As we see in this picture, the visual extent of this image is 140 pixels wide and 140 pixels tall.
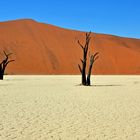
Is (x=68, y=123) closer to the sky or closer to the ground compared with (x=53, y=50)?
closer to the ground

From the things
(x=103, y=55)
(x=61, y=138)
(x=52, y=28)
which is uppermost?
(x=52, y=28)

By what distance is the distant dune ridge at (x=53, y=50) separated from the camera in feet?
223

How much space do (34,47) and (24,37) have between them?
6.24m

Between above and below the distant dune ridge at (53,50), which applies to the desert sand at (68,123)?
below

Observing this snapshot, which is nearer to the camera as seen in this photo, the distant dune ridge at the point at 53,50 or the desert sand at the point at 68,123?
the desert sand at the point at 68,123

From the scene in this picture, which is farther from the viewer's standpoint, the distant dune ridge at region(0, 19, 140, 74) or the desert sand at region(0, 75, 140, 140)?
the distant dune ridge at region(0, 19, 140, 74)

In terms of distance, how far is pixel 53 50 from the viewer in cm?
7756

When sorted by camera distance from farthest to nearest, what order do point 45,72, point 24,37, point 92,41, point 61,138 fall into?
1. point 92,41
2. point 24,37
3. point 45,72
4. point 61,138

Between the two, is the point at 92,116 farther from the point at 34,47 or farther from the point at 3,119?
the point at 34,47

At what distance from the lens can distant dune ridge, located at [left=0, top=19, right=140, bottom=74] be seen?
2680 inches

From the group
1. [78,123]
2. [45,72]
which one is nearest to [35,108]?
[78,123]

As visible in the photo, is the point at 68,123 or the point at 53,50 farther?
the point at 53,50

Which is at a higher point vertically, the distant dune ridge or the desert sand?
the distant dune ridge

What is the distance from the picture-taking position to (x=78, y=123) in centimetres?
981
